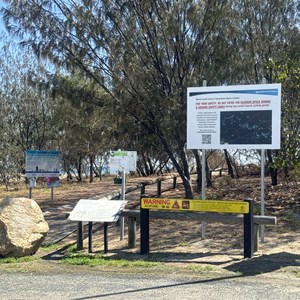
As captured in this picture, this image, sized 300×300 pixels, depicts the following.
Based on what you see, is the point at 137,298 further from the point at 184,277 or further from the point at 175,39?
the point at 175,39

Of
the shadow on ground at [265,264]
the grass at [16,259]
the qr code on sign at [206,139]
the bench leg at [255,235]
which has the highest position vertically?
the qr code on sign at [206,139]

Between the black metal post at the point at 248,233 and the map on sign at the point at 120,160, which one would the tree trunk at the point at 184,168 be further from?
the black metal post at the point at 248,233

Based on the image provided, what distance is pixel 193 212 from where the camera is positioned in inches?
386

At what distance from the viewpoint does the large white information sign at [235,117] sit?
10242 millimetres

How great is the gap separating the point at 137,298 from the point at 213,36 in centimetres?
1060

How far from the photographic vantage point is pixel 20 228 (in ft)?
30.7

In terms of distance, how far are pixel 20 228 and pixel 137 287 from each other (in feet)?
10.4

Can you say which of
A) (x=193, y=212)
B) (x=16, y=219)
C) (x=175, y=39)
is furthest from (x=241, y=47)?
(x=16, y=219)

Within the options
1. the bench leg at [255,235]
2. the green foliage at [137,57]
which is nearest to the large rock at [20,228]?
the bench leg at [255,235]

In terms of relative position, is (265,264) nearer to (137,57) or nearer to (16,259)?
(16,259)

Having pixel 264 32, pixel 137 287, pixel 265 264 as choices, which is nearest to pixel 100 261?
pixel 137 287

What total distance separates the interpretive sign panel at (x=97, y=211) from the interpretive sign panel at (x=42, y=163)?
6418 millimetres

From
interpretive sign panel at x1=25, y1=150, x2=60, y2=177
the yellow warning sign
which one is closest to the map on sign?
the yellow warning sign

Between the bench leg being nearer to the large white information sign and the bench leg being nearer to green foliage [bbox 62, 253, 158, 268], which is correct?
the large white information sign
